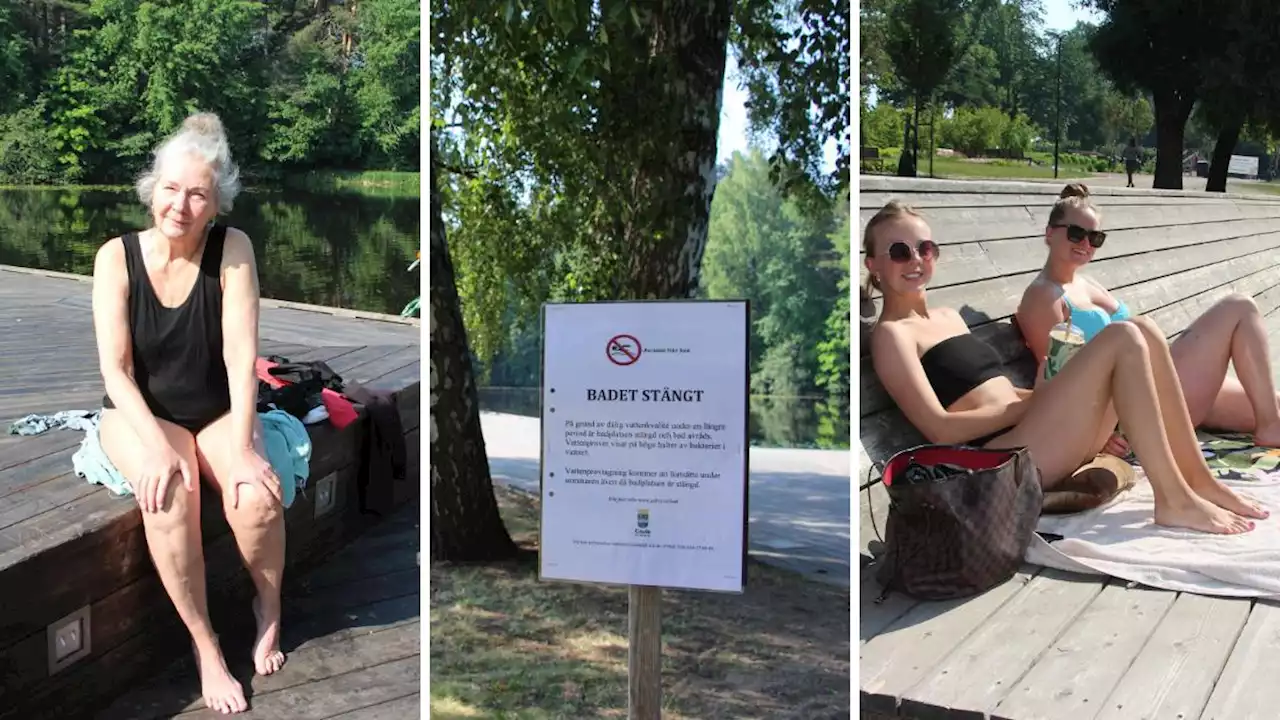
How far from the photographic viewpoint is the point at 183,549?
212 centimetres

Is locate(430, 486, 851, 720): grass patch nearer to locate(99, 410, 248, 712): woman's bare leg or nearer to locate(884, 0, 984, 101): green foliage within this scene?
locate(99, 410, 248, 712): woman's bare leg

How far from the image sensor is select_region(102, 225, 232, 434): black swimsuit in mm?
2150

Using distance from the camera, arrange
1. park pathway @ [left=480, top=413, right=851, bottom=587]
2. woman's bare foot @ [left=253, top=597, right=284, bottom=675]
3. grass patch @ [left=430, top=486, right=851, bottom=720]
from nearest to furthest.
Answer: woman's bare foot @ [left=253, top=597, right=284, bottom=675]
grass patch @ [left=430, top=486, right=851, bottom=720]
park pathway @ [left=480, top=413, right=851, bottom=587]

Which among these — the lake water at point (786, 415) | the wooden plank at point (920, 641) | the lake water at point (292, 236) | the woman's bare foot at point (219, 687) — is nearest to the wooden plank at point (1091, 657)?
the wooden plank at point (920, 641)

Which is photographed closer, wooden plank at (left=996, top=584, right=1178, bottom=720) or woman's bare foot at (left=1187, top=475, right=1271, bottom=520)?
wooden plank at (left=996, top=584, right=1178, bottom=720)

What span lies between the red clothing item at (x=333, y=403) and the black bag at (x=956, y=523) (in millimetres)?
1464

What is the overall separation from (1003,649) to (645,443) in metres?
0.85

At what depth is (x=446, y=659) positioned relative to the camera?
4.25m

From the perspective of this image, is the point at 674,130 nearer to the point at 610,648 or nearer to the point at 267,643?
the point at 610,648

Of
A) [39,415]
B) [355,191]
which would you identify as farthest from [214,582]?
[355,191]

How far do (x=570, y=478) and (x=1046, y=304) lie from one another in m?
1.48

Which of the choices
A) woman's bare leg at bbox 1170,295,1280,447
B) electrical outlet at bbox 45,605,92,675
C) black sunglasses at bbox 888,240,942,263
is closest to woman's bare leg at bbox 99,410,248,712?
electrical outlet at bbox 45,605,92,675

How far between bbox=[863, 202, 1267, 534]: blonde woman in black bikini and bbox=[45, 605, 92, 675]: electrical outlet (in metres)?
1.79

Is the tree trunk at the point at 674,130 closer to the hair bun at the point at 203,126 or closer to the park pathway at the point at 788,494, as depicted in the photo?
the park pathway at the point at 788,494
